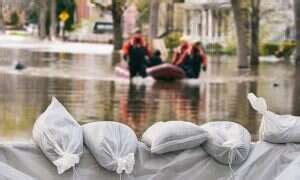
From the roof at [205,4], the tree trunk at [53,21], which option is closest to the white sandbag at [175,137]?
the roof at [205,4]

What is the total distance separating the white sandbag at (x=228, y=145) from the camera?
130 inches

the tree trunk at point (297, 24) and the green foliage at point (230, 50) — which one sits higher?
the tree trunk at point (297, 24)

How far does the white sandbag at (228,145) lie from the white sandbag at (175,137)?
0.04 metres

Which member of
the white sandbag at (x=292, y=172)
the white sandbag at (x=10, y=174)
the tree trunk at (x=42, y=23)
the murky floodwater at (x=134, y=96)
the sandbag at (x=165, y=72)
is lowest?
the murky floodwater at (x=134, y=96)

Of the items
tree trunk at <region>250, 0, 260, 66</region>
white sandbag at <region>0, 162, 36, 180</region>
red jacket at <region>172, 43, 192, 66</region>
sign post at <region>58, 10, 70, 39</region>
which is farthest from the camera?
sign post at <region>58, 10, 70, 39</region>

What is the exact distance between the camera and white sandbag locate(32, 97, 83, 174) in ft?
10.2

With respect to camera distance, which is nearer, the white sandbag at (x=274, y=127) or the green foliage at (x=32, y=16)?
the white sandbag at (x=274, y=127)

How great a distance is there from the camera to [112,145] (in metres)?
3.19

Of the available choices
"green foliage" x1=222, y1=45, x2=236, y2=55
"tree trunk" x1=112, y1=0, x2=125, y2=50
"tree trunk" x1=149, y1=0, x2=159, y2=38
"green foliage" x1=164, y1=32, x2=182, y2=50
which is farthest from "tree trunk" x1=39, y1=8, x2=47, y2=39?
"green foliage" x1=222, y1=45, x2=236, y2=55

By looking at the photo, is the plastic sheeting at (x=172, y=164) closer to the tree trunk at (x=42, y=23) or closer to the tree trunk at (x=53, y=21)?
the tree trunk at (x=53, y=21)

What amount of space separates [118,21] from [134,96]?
24924 millimetres

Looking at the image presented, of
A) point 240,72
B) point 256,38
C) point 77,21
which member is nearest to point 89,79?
point 240,72

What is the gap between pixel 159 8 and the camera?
3872cm

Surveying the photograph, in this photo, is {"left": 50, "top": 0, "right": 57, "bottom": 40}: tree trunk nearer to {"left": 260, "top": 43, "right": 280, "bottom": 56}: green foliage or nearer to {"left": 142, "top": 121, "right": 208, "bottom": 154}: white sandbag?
{"left": 260, "top": 43, "right": 280, "bottom": 56}: green foliage
